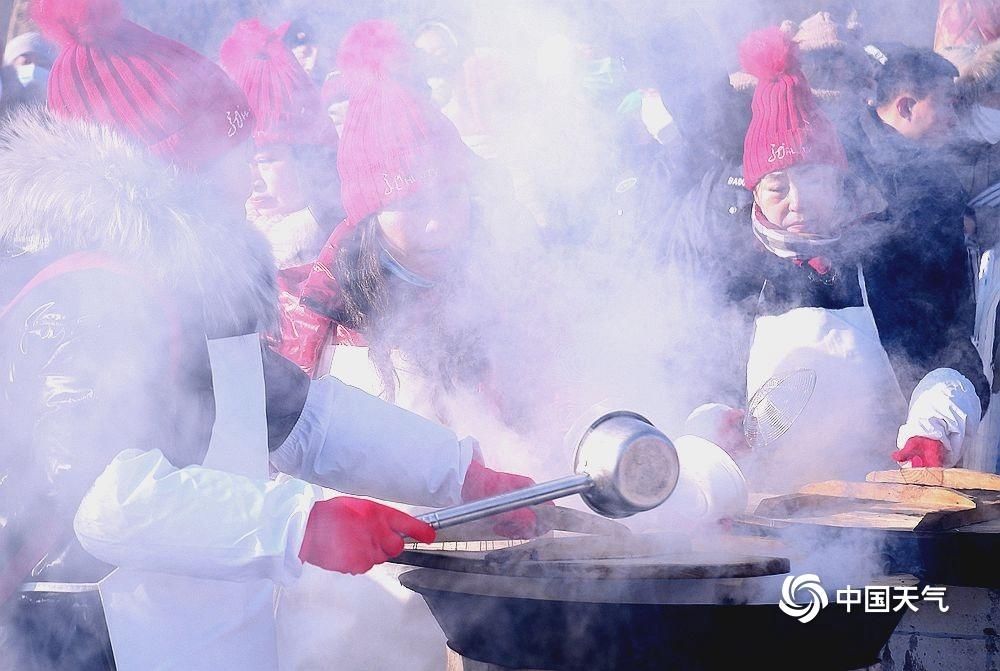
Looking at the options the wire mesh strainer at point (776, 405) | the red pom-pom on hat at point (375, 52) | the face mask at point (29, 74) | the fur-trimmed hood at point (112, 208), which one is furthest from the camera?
the face mask at point (29, 74)

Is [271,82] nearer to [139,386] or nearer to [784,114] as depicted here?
[784,114]

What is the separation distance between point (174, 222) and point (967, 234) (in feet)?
10.1

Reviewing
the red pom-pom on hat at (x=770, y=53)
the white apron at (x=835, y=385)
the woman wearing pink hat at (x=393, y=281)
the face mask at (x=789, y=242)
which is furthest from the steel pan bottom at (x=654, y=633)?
the red pom-pom on hat at (x=770, y=53)

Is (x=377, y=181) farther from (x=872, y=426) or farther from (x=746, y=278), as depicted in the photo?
(x=872, y=426)

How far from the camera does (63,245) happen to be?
158 centimetres

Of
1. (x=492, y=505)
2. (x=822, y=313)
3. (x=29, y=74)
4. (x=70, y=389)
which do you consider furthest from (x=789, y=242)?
(x=29, y=74)

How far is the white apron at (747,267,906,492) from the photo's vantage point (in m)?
3.24

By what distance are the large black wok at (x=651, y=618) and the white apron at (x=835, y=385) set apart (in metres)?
1.55

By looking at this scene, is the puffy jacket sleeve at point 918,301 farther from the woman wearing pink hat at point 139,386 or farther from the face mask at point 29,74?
the face mask at point 29,74

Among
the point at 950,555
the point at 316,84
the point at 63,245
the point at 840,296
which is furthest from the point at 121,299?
the point at 840,296

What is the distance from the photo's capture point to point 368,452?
2.11 m

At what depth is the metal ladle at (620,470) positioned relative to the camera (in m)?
1.64

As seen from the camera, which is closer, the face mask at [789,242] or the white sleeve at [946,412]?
the white sleeve at [946,412]

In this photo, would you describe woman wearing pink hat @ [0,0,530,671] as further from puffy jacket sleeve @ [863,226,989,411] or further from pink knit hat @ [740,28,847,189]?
puffy jacket sleeve @ [863,226,989,411]
